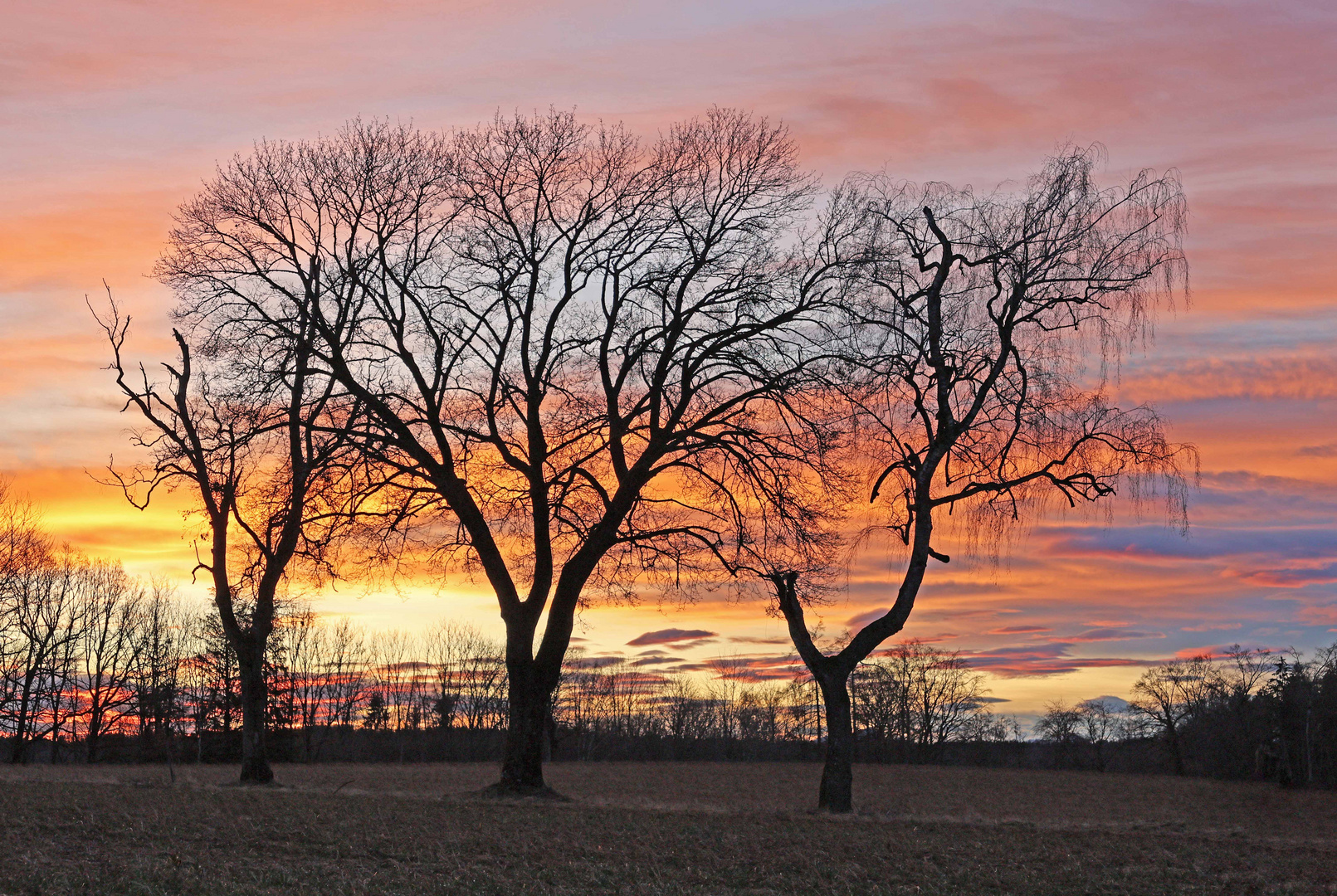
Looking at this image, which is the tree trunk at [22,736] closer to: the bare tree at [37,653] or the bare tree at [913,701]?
the bare tree at [37,653]

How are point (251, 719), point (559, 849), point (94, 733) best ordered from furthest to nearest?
1. point (94, 733)
2. point (251, 719)
3. point (559, 849)

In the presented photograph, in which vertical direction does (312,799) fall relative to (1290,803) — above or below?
above

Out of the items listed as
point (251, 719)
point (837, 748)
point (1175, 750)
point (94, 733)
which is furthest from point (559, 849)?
point (1175, 750)

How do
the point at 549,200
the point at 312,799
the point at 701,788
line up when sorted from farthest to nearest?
1. the point at 701,788
2. the point at 549,200
3. the point at 312,799

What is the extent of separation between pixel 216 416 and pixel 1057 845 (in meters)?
20.7

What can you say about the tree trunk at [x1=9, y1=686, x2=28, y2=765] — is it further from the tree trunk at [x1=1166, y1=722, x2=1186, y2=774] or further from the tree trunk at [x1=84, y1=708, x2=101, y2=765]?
the tree trunk at [x1=1166, y1=722, x2=1186, y2=774]

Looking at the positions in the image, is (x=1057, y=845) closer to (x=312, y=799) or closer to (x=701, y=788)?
(x=312, y=799)

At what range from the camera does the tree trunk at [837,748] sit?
22.9 metres

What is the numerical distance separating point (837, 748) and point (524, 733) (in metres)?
7.06

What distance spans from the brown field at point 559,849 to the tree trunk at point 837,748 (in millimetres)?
578

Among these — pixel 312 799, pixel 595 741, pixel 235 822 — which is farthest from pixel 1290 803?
pixel 595 741

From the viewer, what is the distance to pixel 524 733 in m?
24.7

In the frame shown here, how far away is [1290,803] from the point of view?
39.0m

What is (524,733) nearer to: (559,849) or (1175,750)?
(559,849)
